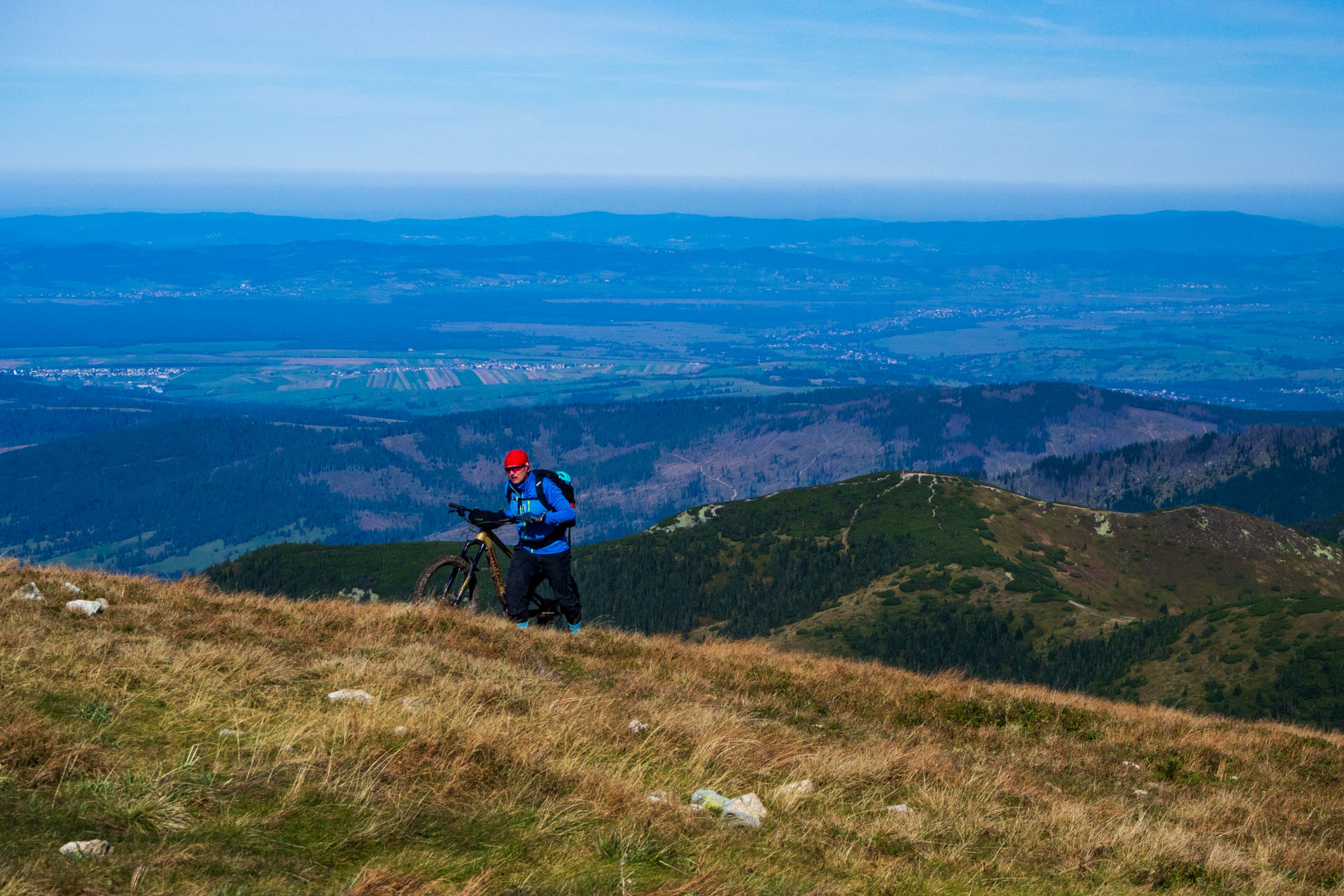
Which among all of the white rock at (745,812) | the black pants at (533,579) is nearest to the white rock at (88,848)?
the white rock at (745,812)

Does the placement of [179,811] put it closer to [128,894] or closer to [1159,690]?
[128,894]

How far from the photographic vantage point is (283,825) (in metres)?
7.77

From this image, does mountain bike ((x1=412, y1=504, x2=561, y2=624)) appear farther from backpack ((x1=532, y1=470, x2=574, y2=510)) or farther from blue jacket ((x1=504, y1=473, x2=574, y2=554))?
backpack ((x1=532, y1=470, x2=574, y2=510))

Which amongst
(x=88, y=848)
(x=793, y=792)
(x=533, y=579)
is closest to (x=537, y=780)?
(x=793, y=792)

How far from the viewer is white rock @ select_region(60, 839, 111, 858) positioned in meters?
6.84

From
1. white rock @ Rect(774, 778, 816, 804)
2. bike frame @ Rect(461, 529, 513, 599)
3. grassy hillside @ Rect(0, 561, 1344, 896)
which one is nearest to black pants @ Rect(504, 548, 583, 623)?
bike frame @ Rect(461, 529, 513, 599)

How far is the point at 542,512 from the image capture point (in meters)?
17.9

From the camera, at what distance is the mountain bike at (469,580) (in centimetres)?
1919

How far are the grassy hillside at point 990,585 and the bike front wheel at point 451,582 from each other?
67.2 m

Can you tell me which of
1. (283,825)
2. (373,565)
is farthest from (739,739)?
(373,565)

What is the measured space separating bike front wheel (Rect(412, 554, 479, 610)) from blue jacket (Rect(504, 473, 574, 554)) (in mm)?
2047

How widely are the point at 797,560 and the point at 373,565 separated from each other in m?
77.0

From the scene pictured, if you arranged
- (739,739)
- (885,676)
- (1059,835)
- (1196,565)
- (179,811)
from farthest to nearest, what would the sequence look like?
1. (1196,565)
2. (885,676)
3. (739,739)
4. (1059,835)
5. (179,811)

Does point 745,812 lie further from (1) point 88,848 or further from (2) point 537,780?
(1) point 88,848
